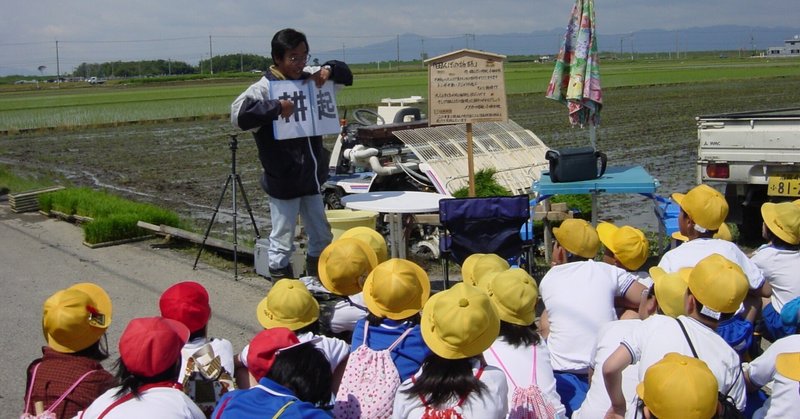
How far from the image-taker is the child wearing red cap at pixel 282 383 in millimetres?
3031

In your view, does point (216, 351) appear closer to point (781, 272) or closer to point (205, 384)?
point (205, 384)

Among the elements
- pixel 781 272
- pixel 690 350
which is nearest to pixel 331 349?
pixel 690 350

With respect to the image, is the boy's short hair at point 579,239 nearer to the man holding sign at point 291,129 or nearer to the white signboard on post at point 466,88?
the man holding sign at point 291,129

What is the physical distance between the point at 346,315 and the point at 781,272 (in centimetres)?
244

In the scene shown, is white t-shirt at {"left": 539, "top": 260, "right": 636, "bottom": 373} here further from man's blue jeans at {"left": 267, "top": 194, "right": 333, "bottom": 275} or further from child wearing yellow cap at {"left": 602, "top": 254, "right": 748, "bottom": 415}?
man's blue jeans at {"left": 267, "top": 194, "right": 333, "bottom": 275}

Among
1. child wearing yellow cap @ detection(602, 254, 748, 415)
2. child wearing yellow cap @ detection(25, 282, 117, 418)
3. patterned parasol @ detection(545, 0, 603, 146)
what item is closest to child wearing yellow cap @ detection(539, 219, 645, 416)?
child wearing yellow cap @ detection(602, 254, 748, 415)

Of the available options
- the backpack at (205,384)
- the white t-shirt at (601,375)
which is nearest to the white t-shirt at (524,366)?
the white t-shirt at (601,375)

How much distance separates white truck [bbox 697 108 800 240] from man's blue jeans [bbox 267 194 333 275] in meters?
4.70

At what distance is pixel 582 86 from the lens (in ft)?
27.0

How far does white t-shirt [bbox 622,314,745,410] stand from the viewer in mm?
3367

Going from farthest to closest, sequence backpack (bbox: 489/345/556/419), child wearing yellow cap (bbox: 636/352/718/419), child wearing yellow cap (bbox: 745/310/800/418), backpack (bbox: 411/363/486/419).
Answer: backpack (bbox: 489/345/556/419)
child wearing yellow cap (bbox: 745/310/800/418)
backpack (bbox: 411/363/486/419)
child wearing yellow cap (bbox: 636/352/718/419)

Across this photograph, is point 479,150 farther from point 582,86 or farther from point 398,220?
point 398,220

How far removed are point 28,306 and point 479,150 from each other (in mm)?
4938

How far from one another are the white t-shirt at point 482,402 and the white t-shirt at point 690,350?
622 mm
